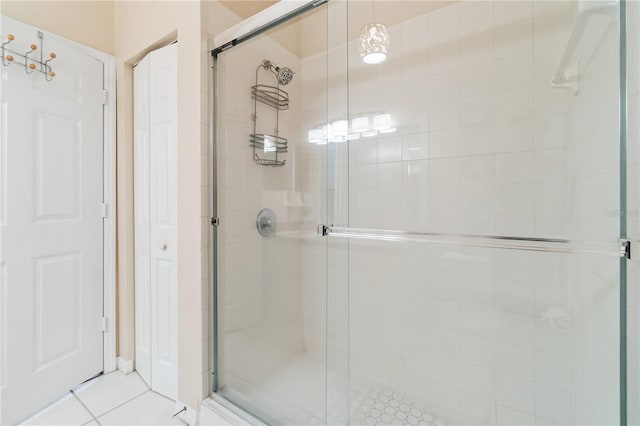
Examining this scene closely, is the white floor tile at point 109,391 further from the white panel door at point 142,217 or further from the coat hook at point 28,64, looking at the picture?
the coat hook at point 28,64

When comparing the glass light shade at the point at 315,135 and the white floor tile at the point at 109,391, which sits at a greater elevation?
A: the glass light shade at the point at 315,135

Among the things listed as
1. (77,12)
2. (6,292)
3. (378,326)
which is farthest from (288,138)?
(6,292)

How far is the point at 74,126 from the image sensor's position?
1620mm

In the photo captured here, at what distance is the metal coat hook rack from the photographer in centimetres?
138

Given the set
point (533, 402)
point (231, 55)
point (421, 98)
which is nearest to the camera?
point (533, 402)

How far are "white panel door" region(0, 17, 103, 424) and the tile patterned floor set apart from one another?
0.25ft

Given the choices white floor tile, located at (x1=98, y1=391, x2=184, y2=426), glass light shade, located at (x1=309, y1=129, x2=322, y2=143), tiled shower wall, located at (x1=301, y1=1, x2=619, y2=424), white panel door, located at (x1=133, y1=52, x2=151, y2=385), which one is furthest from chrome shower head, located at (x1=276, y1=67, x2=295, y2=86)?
white floor tile, located at (x1=98, y1=391, x2=184, y2=426)

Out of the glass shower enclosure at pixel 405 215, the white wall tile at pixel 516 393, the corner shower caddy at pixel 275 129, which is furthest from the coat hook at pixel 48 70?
the white wall tile at pixel 516 393

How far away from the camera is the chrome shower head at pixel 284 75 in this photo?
156cm

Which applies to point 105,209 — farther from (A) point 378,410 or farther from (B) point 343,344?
(A) point 378,410

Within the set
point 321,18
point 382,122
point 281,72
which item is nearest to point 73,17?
point 281,72

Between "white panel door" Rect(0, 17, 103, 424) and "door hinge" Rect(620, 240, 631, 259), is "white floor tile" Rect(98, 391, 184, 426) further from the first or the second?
"door hinge" Rect(620, 240, 631, 259)

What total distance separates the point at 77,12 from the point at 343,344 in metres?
2.50

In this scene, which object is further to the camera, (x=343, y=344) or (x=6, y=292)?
(x=343, y=344)
